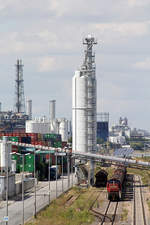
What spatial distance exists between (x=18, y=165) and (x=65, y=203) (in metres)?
46.3

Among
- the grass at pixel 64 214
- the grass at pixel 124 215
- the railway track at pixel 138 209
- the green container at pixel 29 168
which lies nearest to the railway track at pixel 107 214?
the grass at pixel 64 214

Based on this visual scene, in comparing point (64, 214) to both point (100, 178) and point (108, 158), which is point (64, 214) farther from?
point (100, 178)

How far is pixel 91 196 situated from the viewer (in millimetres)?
84125

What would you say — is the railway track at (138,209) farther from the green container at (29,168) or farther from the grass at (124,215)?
the green container at (29,168)

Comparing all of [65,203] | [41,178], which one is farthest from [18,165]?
[65,203]

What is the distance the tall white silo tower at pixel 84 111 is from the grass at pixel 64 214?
1211 inches

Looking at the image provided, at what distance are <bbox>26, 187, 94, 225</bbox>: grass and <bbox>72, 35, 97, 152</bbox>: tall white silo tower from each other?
101ft

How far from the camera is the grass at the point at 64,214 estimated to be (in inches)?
2200

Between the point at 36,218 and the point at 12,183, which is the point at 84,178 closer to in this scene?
the point at 12,183

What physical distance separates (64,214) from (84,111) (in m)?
46.8

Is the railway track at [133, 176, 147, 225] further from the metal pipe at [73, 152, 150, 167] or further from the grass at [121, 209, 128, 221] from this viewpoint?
the metal pipe at [73, 152, 150, 167]

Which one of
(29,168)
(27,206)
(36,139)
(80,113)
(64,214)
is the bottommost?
(27,206)

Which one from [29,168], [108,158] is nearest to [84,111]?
[108,158]

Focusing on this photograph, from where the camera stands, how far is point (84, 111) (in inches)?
4158
